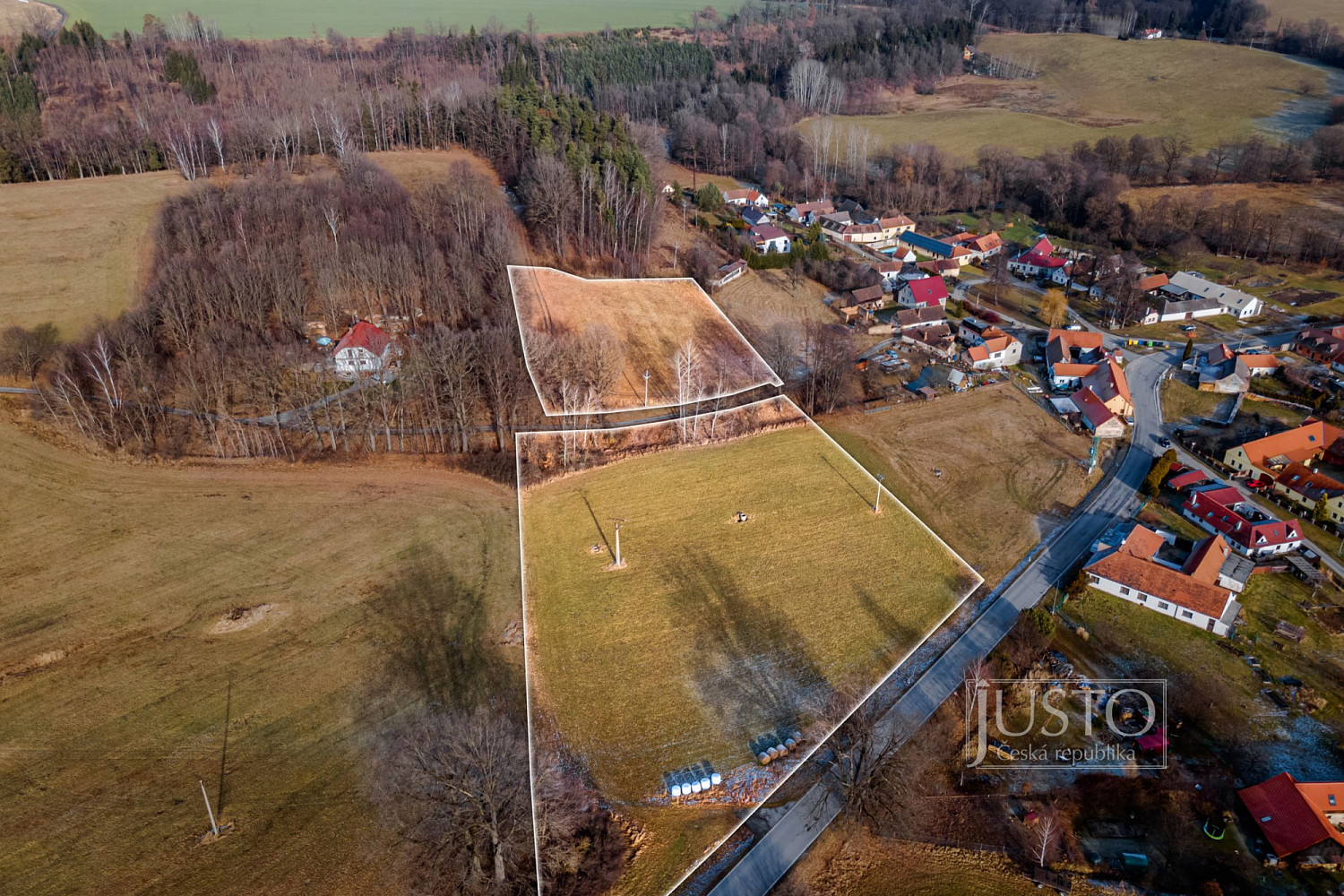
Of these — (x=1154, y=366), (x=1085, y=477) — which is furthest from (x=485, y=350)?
(x=1154, y=366)

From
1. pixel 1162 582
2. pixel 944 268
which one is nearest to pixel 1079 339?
pixel 944 268

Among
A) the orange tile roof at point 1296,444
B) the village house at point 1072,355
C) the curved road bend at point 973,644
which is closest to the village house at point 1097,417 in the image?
the curved road bend at point 973,644

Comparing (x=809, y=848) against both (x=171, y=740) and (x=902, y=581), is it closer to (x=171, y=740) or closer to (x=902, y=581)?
(x=902, y=581)

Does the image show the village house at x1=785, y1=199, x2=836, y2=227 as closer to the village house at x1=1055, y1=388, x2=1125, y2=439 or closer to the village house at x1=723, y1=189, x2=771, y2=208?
the village house at x1=723, y1=189, x2=771, y2=208

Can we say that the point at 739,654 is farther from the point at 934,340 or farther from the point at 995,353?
the point at 934,340

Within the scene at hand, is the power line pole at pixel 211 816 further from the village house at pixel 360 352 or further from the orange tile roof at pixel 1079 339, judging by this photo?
the orange tile roof at pixel 1079 339

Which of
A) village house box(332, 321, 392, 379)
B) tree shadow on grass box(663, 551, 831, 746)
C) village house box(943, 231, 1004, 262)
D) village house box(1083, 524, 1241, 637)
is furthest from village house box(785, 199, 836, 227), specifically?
tree shadow on grass box(663, 551, 831, 746)

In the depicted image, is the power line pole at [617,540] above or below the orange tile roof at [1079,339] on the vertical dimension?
below
